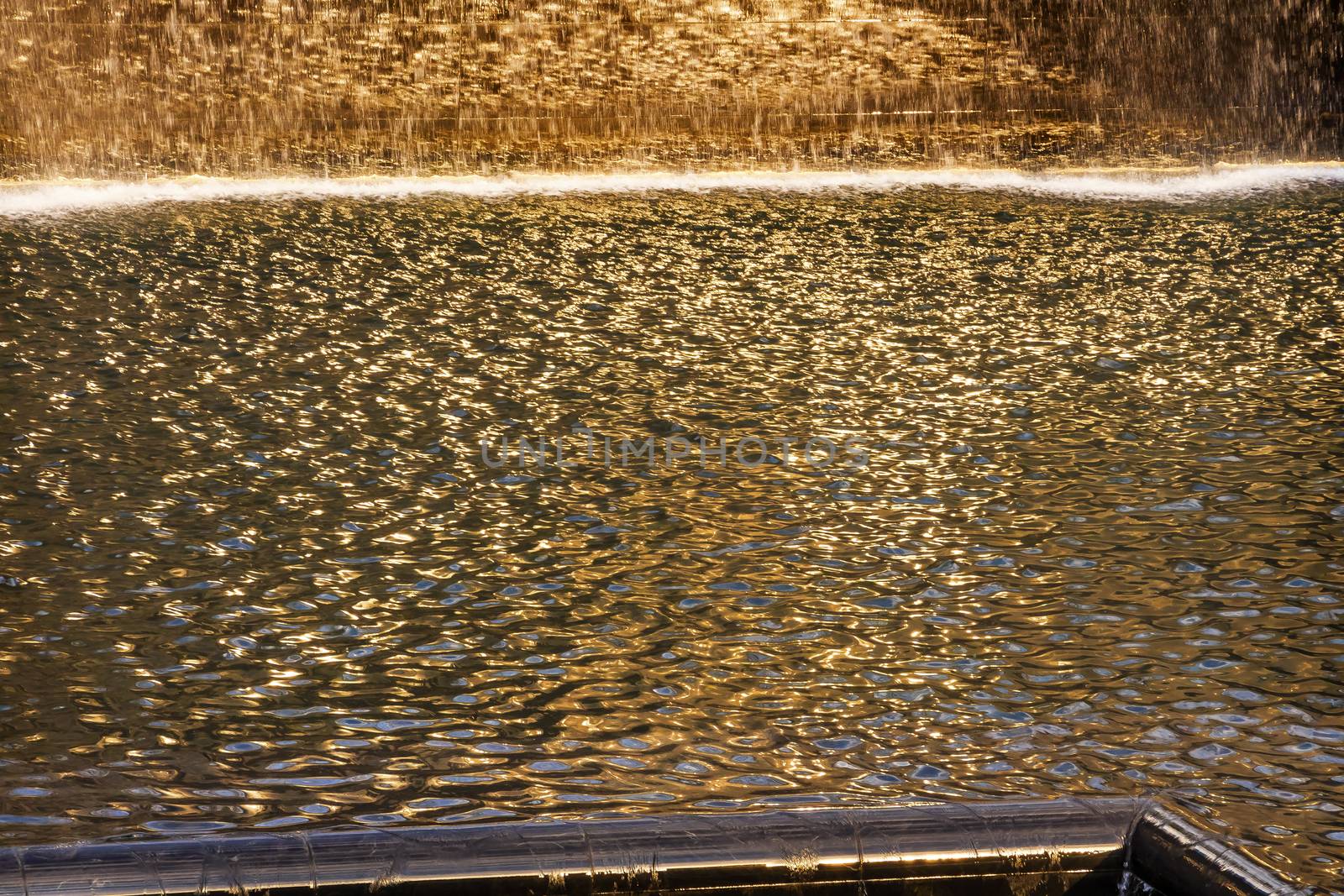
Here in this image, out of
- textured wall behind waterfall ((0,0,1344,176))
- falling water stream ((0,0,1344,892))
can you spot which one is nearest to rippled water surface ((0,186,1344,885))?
falling water stream ((0,0,1344,892))

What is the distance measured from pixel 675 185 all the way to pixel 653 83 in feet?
5.64

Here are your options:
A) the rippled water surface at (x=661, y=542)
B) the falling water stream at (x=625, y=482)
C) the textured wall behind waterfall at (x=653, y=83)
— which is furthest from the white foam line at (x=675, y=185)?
the rippled water surface at (x=661, y=542)


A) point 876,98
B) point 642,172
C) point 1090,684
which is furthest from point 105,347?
point 876,98

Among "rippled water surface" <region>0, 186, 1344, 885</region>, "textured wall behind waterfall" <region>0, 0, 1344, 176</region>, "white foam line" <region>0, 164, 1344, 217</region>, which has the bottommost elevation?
"rippled water surface" <region>0, 186, 1344, 885</region>

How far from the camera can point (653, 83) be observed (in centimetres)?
1477

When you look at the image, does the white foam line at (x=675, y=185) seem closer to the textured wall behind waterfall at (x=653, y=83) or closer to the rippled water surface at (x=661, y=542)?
the textured wall behind waterfall at (x=653, y=83)

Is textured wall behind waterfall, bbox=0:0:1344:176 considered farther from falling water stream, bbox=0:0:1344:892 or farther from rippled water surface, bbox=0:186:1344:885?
rippled water surface, bbox=0:186:1344:885

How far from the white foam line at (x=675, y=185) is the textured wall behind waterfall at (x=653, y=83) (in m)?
0.35

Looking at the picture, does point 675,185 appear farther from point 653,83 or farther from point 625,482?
point 625,482

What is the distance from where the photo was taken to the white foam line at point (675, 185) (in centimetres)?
1275

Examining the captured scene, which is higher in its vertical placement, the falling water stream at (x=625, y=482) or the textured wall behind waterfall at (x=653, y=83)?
the textured wall behind waterfall at (x=653, y=83)

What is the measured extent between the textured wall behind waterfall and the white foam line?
35cm

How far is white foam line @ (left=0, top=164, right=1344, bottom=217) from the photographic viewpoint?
12750mm

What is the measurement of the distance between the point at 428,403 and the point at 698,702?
10.0 ft
